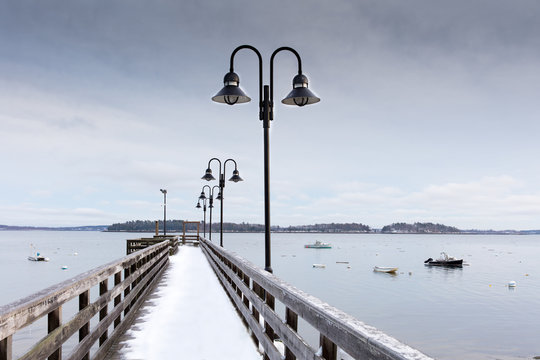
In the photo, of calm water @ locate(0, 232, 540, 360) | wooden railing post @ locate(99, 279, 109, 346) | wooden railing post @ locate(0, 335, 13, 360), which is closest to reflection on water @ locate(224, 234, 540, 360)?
calm water @ locate(0, 232, 540, 360)

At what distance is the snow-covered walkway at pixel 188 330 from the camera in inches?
229

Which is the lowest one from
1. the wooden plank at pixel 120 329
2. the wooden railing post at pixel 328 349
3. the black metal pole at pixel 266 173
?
the wooden plank at pixel 120 329

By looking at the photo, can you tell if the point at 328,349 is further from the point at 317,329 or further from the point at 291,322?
the point at 291,322

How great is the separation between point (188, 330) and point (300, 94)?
447 cm

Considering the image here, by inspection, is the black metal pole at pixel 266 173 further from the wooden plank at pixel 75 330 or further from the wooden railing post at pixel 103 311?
the wooden railing post at pixel 103 311

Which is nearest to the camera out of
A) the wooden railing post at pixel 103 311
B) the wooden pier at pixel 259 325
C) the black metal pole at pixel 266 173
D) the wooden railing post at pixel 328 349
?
the wooden pier at pixel 259 325

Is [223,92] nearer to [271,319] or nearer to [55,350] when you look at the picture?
[271,319]

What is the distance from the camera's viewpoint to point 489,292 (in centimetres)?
4959

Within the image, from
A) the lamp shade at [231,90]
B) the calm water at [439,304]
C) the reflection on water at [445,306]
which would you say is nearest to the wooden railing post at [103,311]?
the lamp shade at [231,90]

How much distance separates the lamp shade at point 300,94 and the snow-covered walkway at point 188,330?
4.13 meters

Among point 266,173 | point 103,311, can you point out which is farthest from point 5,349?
point 266,173

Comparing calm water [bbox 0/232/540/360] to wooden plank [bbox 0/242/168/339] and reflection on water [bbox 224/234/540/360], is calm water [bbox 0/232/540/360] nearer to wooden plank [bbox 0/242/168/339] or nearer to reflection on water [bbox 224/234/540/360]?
reflection on water [bbox 224/234/540/360]

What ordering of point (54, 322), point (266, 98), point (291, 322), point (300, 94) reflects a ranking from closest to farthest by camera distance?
point (54, 322)
point (291, 322)
point (300, 94)
point (266, 98)

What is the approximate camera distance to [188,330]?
7031 mm
